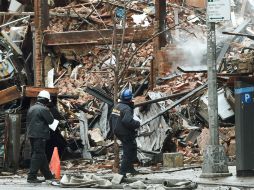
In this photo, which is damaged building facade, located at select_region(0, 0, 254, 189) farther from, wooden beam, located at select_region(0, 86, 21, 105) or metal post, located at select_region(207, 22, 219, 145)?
metal post, located at select_region(207, 22, 219, 145)

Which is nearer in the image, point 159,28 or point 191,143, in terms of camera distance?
point 191,143

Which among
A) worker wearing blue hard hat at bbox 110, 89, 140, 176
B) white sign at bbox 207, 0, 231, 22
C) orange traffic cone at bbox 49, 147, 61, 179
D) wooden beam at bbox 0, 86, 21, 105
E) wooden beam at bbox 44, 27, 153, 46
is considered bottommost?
orange traffic cone at bbox 49, 147, 61, 179

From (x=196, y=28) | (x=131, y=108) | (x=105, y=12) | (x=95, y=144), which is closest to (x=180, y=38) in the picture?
(x=196, y=28)

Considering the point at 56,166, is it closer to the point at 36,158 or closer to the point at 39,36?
the point at 36,158

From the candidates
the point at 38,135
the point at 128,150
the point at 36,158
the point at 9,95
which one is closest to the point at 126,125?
the point at 128,150

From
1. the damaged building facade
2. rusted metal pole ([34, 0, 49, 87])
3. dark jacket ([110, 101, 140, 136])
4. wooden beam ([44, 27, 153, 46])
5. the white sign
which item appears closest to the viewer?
the white sign

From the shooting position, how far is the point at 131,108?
14.2m

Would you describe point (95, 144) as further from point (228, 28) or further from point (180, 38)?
point (228, 28)

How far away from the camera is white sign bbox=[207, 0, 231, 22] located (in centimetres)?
1389

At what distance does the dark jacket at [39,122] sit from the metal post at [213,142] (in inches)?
132

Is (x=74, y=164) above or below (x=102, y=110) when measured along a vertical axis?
below

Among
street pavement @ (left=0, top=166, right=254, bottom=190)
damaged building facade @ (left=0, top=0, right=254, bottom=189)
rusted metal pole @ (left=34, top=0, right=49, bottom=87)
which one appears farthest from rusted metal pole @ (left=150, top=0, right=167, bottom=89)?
street pavement @ (left=0, top=166, right=254, bottom=190)

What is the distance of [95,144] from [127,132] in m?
5.87

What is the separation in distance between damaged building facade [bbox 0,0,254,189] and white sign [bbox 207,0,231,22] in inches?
16.8
